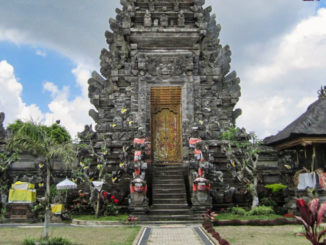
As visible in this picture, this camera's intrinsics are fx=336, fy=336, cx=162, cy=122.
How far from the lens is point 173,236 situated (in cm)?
811

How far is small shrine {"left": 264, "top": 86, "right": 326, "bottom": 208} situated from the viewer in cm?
1149

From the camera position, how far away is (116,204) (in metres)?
12.2

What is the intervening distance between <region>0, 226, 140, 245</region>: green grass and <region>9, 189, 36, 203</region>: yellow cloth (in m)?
2.97

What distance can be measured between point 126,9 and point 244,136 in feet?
28.0

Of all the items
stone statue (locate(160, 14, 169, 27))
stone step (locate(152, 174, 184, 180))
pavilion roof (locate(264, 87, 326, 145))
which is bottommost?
stone step (locate(152, 174, 184, 180))

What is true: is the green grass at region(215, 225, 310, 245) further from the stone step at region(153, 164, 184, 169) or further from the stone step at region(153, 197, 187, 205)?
the stone step at region(153, 164, 184, 169)

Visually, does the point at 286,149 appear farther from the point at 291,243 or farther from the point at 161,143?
the point at 291,243

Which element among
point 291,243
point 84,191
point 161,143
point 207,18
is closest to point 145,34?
point 207,18

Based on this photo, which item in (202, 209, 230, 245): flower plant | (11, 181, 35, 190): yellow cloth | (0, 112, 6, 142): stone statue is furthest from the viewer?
(0, 112, 6, 142): stone statue

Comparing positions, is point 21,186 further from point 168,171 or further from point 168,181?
point 168,171

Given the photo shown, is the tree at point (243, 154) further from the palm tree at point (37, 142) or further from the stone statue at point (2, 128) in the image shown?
the stone statue at point (2, 128)

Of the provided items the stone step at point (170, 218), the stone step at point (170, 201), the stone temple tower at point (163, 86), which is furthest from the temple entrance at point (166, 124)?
the stone step at point (170, 218)

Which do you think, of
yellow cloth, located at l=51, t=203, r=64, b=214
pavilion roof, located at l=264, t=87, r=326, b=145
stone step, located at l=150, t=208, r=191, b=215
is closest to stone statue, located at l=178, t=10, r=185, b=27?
pavilion roof, located at l=264, t=87, r=326, b=145

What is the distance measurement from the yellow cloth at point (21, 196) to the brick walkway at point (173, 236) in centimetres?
525
